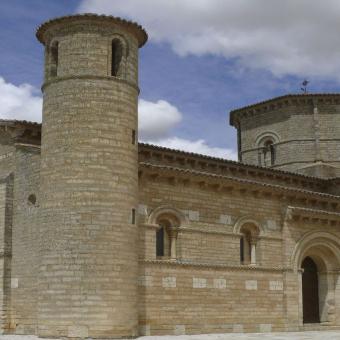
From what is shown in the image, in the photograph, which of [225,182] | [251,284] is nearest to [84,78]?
[225,182]

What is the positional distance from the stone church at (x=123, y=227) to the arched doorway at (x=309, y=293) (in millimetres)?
54

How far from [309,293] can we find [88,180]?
10723 mm

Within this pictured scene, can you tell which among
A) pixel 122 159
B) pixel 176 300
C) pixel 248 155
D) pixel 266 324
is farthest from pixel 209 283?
pixel 248 155

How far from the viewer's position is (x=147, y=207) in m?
19.8

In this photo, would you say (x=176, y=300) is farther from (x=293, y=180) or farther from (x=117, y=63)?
(x=293, y=180)

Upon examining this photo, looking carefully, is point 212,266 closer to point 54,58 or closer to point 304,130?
point 54,58

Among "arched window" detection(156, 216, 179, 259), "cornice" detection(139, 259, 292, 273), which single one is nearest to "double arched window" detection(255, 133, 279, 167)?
"cornice" detection(139, 259, 292, 273)

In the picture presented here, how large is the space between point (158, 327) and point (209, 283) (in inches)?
92.8

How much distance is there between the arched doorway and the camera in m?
24.2

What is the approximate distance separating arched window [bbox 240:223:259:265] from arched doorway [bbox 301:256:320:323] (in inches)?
124

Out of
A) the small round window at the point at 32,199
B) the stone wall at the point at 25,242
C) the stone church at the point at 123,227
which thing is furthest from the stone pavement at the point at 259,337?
the small round window at the point at 32,199

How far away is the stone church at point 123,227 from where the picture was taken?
1781cm

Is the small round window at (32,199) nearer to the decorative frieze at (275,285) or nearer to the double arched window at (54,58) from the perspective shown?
the double arched window at (54,58)

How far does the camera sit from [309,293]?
2438 cm
